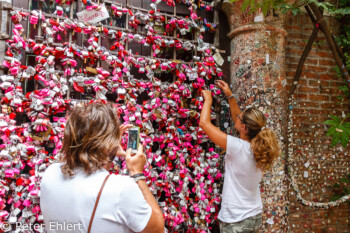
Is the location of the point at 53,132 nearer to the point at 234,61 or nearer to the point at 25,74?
the point at 25,74

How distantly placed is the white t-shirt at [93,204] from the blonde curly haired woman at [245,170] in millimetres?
1038

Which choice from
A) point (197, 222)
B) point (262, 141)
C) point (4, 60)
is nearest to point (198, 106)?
point (262, 141)

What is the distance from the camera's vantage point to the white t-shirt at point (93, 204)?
1.00 meters

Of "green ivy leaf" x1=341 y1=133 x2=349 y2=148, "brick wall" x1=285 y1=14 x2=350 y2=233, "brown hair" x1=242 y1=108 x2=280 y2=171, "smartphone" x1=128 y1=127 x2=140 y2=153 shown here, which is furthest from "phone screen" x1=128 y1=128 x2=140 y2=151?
"brick wall" x1=285 y1=14 x2=350 y2=233

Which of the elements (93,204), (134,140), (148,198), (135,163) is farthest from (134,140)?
(93,204)

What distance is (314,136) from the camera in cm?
285

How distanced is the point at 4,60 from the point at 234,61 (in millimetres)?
1887

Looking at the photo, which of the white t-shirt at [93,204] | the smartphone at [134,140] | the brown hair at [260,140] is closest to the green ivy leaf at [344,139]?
the brown hair at [260,140]

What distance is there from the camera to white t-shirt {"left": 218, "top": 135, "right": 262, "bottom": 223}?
192cm

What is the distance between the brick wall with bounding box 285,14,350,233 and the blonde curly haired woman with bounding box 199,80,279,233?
0.97m

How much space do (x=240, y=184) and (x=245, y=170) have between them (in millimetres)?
112

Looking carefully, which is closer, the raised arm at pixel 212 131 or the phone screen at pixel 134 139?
the phone screen at pixel 134 139

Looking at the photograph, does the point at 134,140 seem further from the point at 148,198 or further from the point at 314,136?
the point at 314,136

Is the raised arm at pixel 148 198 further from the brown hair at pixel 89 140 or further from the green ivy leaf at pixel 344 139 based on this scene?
the green ivy leaf at pixel 344 139
